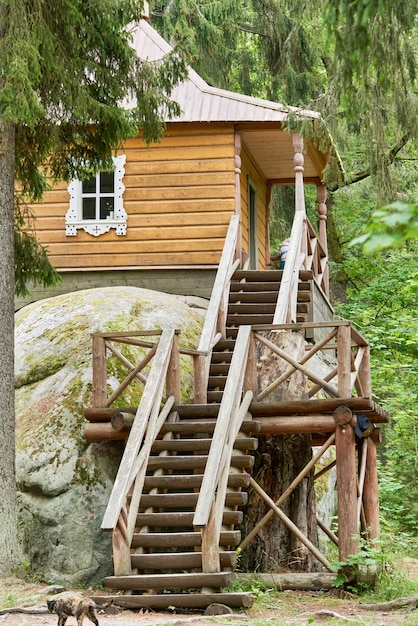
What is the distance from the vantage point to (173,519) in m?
10.4

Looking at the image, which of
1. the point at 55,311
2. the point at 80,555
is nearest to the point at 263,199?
the point at 55,311

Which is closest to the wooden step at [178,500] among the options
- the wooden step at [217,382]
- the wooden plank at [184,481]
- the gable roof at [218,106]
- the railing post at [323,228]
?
the wooden plank at [184,481]

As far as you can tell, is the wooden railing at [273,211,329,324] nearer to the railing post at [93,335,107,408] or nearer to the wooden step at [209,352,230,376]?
the wooden step at [209,352,230,376]

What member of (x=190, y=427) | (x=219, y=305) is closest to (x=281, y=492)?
(x=190, y=427)

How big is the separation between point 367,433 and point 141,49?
8.55 meters

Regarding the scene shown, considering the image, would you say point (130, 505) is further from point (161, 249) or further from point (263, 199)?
point (263, 199)

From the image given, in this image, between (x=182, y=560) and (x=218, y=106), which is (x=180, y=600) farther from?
(x=218, y=106)

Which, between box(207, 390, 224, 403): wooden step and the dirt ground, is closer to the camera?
the dirt ground

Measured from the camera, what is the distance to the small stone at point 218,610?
935cm

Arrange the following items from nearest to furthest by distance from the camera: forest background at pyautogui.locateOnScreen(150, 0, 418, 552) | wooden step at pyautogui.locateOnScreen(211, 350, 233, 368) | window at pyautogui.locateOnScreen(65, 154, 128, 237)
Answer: wooden step at pyautogui.locateOnScreen(211, 350, 233, 368) < window at pyautogui.locateOnScreen(65, 154, 128, 237) < forest background at pyautogui.locateOnScreen(150, 0, 418, 552)

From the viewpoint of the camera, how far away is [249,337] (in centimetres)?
1188

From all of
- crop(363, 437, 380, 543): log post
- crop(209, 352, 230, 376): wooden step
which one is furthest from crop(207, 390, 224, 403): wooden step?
crop(363, 437, 380, 543): log post

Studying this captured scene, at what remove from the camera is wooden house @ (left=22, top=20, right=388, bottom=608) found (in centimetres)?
1016

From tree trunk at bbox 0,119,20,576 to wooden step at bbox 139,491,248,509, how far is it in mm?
1466
